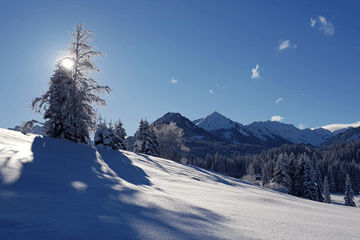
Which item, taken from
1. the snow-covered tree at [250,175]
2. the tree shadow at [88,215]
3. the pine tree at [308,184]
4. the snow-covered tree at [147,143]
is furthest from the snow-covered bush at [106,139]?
the snow-covered tree at [250,175]

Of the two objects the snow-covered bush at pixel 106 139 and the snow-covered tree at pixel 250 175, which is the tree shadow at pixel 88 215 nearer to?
the snow-covered bush at pixel 106 139

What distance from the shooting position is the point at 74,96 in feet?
49.7

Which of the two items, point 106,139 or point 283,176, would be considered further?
point 283,176

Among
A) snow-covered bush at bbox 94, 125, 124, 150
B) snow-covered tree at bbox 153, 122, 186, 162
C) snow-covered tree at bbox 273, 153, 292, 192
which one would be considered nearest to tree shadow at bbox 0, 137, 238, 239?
snow-covered bush at bbox 94, 125, 124, 150

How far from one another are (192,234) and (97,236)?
3.54ft

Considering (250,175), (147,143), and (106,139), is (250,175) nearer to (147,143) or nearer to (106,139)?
(147,143)

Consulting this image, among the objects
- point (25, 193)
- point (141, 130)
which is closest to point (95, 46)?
point (25, 193)

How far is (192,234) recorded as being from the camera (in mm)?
2402

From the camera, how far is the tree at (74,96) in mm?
14914

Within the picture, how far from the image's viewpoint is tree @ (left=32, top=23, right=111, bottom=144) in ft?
48.9

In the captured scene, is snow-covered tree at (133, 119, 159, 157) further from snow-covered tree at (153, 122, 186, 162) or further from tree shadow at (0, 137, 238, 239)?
tree shadow at (0, 137, 238, 239)

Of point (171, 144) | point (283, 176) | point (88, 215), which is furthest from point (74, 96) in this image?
point (283, 176)

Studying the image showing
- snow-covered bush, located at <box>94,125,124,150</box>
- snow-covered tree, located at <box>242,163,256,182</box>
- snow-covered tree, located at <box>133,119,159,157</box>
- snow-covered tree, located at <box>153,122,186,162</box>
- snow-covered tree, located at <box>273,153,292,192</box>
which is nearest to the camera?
snow-covered bush, located at <box>94,125,124,150</box>

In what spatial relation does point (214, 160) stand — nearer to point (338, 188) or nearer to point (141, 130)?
point (338, 188)
